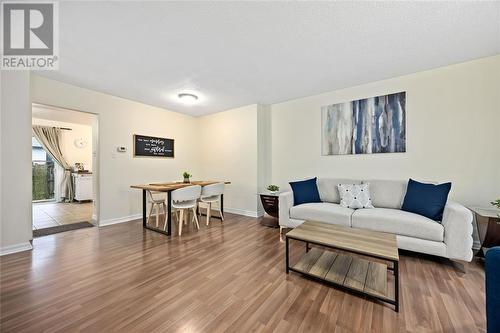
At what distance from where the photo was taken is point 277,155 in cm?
443

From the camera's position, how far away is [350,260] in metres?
2.18

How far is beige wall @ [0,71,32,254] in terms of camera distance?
2488mm

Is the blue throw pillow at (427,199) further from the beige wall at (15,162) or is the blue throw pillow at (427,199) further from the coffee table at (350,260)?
Answer: the beige wall at (15,162)

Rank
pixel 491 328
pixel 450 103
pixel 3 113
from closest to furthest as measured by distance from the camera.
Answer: pixel 491 328
pixel 3 113
pixel 450 103

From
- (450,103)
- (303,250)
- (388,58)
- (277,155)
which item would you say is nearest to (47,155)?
(277,155)

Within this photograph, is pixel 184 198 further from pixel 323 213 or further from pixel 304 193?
pixel 323 213

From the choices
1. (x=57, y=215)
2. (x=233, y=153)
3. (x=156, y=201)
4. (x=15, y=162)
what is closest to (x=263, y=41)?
(x=233, y=153)

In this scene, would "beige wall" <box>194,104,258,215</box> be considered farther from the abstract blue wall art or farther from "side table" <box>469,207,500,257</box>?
"side table" <box>469,207,500,257</box>

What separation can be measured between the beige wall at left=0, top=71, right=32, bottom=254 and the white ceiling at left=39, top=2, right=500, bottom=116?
56 cm

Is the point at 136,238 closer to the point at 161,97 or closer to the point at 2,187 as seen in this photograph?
the point at 2,187

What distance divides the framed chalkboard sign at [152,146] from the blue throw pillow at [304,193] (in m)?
3.16

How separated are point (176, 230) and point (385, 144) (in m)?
3.78

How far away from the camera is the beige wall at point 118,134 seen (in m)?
3.25

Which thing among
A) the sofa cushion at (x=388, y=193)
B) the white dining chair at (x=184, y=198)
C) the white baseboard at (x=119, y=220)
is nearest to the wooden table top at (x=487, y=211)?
the sofa cushion at (x=388, y=193)
